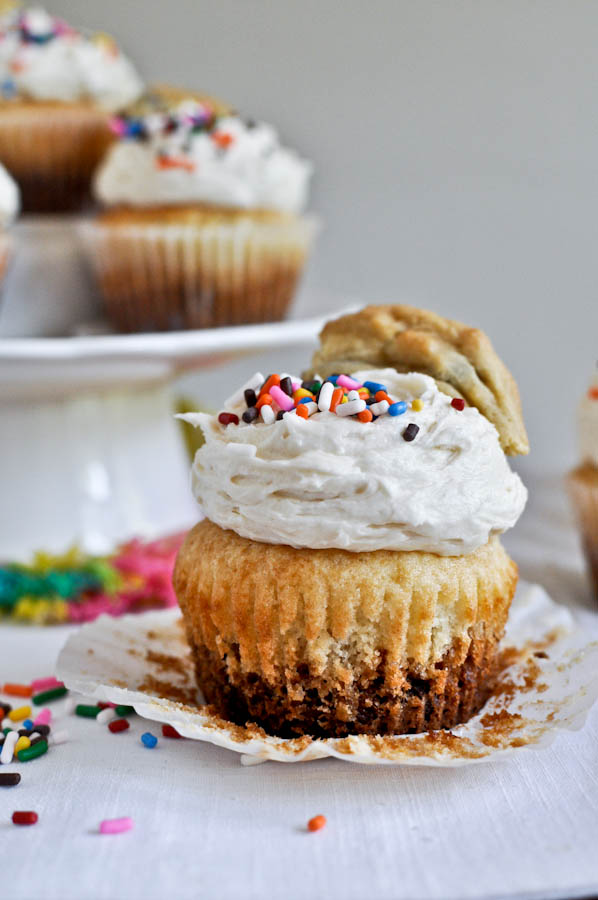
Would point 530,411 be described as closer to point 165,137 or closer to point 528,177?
point 528,177

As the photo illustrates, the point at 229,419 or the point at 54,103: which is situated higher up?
the point at 54,103

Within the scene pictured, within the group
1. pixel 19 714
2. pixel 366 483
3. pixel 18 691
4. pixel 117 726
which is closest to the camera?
pixel 366 483

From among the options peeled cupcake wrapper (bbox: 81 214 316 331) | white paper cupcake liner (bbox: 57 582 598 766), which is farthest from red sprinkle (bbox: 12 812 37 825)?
peeled cupcake wrapper (bbox: 81 214 316 331)

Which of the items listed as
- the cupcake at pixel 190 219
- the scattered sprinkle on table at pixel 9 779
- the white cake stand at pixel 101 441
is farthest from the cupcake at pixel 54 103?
the scattered sprinkle on table at pixel 9 779

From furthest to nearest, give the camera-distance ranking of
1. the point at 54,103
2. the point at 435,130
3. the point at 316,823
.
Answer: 1. the point at 435,130
2. the point at 54,103
3. the point at 316,823

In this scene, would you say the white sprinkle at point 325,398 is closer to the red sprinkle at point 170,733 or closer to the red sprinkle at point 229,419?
the red sprinkle at point 229,419

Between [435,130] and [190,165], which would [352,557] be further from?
[435,130]

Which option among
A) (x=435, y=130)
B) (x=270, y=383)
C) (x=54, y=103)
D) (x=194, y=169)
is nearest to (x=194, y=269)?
(x=194, y=169)
